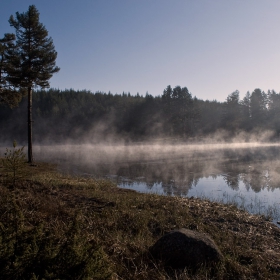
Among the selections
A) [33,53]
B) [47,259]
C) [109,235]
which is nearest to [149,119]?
[33,53]

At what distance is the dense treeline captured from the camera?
8356 cm

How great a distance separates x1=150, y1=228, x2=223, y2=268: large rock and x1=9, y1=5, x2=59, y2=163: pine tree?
21059mm

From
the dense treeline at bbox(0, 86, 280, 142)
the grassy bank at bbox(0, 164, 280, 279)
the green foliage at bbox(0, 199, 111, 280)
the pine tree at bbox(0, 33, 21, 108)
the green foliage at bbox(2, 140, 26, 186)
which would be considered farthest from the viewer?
the dense treeline at bbox(0, 86, 280, 142)

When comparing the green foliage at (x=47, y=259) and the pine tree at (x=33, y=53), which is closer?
the green foliage at (x=47, y=259)

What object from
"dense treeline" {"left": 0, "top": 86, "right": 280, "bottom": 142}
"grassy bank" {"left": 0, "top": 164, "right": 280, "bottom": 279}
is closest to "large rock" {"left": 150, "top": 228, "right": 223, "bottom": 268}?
"grassy bank" {"left": 0, "top": 164, "right": 280, "bottom": 279}

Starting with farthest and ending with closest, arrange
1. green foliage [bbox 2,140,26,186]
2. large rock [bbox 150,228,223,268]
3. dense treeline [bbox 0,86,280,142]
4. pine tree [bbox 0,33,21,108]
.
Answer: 1. dense treeline [bbox 0,86,280,142]
2. pine tree [bbox 0,33,21,108]
3. green foliage [bbox 2,140,26,186]
4. large rock [bbox 150,228,223,268]

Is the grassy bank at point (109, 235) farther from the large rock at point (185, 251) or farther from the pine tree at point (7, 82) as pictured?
the pine tree at point (7, 82)

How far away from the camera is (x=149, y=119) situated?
88.9 m

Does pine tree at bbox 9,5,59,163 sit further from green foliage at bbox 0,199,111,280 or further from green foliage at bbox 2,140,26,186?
green foliage at bbox 0,199,111,280

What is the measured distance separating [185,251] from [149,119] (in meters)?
83.7

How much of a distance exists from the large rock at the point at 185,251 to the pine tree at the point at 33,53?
2106 centimetres

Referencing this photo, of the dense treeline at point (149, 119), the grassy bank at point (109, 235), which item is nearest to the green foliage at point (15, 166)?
the grassy bank at point (109, 235)

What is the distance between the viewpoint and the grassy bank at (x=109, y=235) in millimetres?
3604

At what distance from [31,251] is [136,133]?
81.1 metres
